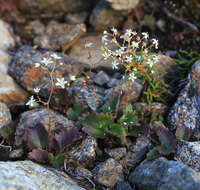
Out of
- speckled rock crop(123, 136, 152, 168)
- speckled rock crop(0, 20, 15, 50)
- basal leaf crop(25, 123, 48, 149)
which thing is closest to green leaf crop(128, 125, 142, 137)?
speckled rock crop(123, 136, 152, 168)

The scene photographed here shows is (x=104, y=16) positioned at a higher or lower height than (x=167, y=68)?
higher

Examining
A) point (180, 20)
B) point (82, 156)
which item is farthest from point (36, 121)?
point (180, 20)

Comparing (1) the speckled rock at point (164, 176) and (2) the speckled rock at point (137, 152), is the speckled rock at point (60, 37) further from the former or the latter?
(1) the speckled rock at point (164, 176)

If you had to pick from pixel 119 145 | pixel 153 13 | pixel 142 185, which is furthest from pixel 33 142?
pixel 153 13

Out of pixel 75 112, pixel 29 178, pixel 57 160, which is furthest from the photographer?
pixel 75 112

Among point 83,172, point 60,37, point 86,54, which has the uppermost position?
point 60,37

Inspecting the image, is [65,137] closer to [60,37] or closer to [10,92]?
[10,92]

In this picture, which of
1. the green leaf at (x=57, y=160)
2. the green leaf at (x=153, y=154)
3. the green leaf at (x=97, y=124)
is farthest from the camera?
the green leaf at (x=97, y=124)

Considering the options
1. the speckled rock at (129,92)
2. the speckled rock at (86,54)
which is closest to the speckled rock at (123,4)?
the speckled rock at (86,54)
